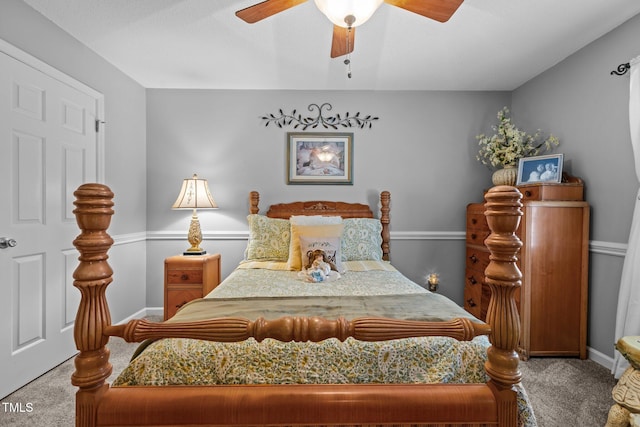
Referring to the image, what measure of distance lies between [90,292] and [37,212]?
1.77 metres

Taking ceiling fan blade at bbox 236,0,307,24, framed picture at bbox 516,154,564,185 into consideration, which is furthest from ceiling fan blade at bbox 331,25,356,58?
framed picture at bbox 516,154,564,185

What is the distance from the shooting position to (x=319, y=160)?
11.2ft

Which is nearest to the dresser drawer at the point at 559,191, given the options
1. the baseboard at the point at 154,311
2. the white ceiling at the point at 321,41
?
the white ceiling at the point at 321,41

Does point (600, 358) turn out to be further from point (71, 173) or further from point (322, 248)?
point (71, 173)

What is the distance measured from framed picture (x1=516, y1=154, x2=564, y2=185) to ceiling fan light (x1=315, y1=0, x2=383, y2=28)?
2.01 m

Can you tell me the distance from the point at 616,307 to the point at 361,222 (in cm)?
197

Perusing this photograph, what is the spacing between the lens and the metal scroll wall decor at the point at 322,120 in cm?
340

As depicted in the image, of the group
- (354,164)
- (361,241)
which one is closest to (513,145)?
(354,164)

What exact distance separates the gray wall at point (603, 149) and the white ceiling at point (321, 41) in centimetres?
16

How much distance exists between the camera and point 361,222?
2.99m

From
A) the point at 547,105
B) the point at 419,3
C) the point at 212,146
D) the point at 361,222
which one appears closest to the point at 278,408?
the point at 419,3

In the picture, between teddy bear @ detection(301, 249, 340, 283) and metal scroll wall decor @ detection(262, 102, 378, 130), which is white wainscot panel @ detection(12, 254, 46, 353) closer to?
teddy bear @ detection(301, 249, 340, 283)

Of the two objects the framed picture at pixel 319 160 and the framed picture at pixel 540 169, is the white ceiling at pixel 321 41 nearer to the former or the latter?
the framed picture at pixel 319 160

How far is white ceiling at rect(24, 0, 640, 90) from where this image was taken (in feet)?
6.74
